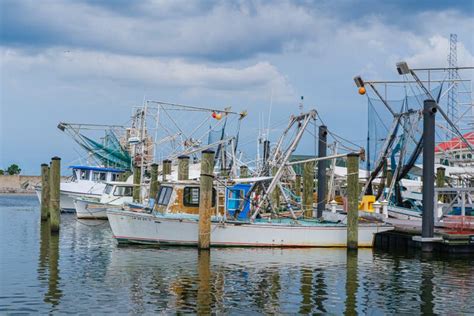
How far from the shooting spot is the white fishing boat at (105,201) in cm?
4359

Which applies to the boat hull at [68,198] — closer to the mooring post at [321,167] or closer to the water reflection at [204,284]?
the mooring post at [321,167]

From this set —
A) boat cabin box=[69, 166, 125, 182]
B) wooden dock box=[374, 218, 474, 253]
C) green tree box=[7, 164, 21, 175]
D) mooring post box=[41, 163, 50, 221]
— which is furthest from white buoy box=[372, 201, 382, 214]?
green tree box=[7, 164, 21, 175]

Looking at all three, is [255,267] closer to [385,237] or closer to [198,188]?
[198,188]

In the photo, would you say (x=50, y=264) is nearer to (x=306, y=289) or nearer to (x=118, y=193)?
(x=306, y=289)

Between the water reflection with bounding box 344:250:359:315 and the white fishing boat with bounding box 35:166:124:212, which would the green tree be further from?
the water reflection with bounding box 344:250:359:315

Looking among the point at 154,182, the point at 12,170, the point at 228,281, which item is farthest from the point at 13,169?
the point at 228,281

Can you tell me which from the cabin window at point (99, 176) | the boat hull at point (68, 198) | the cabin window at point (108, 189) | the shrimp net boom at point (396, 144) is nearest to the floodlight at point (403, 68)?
the shrimp net boom at point (396, 144)

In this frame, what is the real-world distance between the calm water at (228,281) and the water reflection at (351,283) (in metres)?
0.03

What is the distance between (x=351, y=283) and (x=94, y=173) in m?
34.7

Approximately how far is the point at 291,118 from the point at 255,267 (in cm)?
990

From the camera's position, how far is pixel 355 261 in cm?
2516

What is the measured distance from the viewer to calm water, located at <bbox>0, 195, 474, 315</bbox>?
55.2ft

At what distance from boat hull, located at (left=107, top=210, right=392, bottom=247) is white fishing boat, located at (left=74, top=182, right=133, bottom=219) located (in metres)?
15.0

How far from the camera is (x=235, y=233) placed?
2761cm
